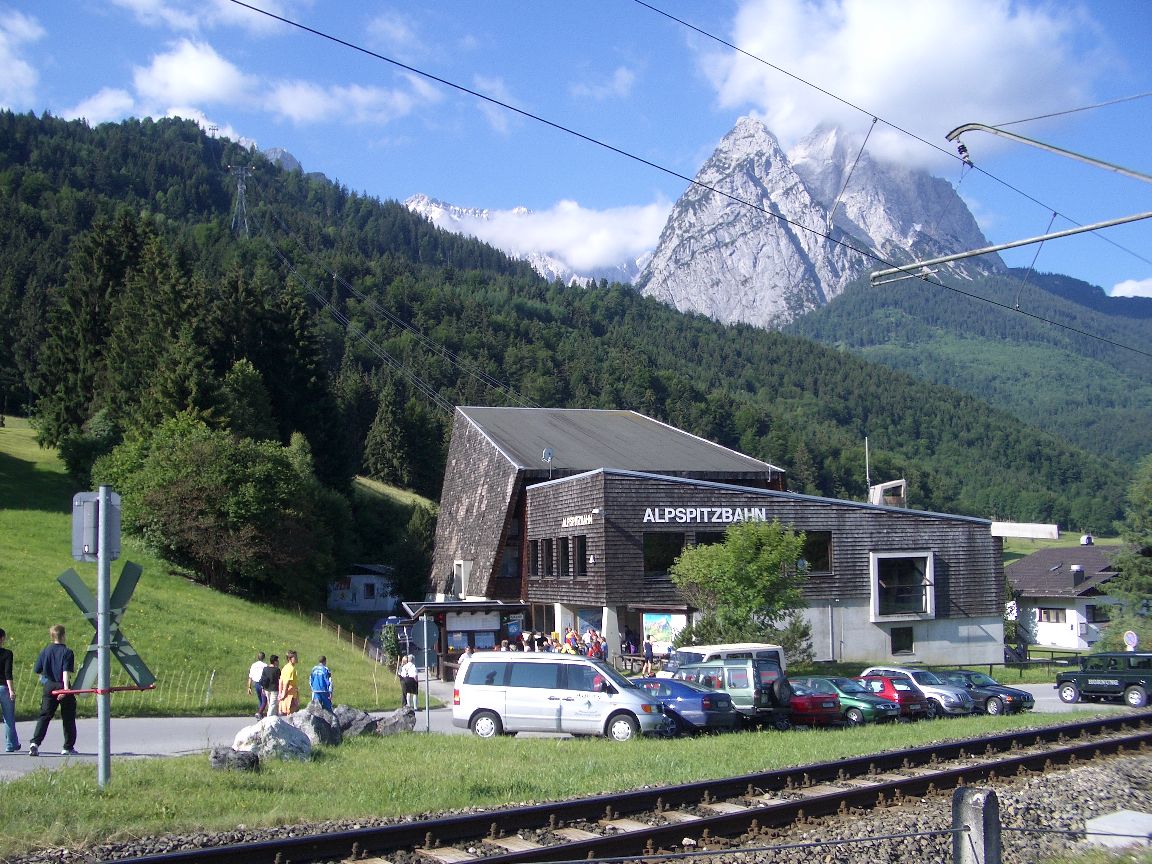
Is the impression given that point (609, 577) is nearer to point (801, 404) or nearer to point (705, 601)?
point (705, 601)

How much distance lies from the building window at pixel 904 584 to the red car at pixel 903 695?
16.0 metres

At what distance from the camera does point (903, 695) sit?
2511cm

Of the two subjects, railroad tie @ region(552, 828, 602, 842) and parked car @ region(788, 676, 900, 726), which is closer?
railroad tie @ region(552, 828, 602, 842)

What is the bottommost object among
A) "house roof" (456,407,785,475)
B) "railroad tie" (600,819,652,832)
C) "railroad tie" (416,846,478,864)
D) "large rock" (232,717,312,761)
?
"railroad tie" (600,819,652,832)

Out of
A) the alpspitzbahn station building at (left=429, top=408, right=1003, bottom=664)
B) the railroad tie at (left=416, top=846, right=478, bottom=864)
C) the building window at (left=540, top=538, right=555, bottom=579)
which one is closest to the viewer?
the railroad tie at (left=416, top=846, right=478, bottom=864)

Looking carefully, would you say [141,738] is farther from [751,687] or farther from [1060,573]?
[1060,573]

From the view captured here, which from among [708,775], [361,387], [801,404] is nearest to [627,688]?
[708,775]

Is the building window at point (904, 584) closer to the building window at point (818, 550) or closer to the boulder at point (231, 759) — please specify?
the building window at point (818, 550)

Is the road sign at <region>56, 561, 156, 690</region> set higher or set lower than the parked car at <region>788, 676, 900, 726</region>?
higher

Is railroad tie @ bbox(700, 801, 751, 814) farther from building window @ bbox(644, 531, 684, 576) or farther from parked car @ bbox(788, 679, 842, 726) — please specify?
building window @ bbox(644, 531, 684, 576)

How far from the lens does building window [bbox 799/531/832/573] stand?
40969 mm

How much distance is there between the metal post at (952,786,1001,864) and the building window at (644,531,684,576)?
32752 mm

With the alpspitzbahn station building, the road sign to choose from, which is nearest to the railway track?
the road sign

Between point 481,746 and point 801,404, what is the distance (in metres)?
175
